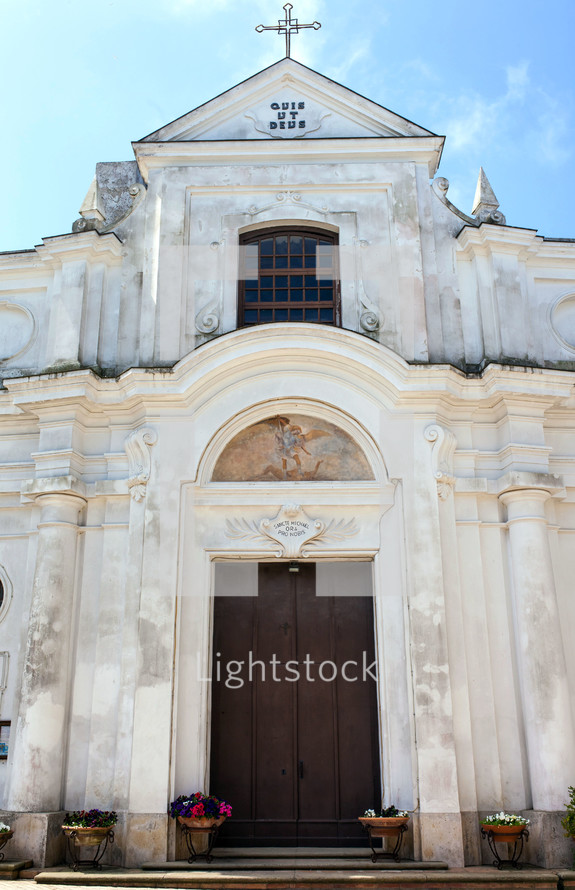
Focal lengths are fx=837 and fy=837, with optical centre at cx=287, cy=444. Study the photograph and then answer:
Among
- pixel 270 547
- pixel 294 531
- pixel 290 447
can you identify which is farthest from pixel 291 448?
pixel 270 547

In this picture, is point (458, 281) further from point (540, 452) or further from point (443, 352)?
point (540, 452)

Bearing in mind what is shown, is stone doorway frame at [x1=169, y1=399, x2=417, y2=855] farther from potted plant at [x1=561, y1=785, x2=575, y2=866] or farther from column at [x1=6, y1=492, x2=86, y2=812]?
potted plant at [x1=561, y1=785, x2=575, y2=866]

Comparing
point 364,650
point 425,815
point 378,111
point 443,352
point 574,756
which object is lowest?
point 425,815

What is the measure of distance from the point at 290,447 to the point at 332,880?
16.5ft

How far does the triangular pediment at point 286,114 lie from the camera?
485 inches

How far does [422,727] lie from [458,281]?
599 cm

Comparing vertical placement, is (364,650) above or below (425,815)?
above

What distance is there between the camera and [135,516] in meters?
10.4

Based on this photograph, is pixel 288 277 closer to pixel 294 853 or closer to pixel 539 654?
pixel 539 654

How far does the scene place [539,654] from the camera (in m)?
9.70

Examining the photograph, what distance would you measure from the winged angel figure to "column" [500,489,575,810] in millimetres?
2512

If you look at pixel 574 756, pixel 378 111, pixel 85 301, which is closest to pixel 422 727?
pixel 574 756

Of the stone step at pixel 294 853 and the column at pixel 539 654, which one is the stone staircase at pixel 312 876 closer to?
the stone step at pixel 294 853

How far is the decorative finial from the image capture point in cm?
1173
